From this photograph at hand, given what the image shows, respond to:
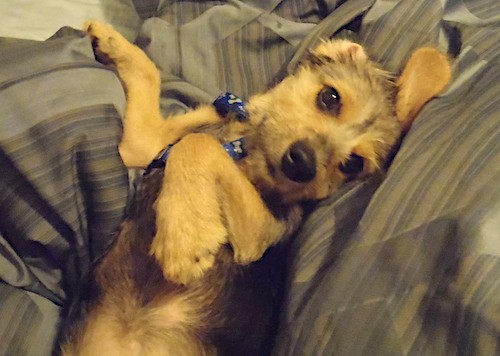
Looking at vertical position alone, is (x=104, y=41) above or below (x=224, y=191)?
above

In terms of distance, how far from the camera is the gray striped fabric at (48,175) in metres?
1.26

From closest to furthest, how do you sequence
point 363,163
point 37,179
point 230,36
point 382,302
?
point 382,302 → point 37,179 → point 363,163 → point 230,36

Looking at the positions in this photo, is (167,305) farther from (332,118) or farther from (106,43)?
(106,43)

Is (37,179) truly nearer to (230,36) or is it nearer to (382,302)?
(382,302)

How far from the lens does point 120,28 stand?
6.51ft

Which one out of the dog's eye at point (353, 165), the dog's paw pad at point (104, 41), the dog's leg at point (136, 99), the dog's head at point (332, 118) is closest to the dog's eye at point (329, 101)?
the dog's head at point (332, 118)

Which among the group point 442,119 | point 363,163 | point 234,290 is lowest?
point 234,290

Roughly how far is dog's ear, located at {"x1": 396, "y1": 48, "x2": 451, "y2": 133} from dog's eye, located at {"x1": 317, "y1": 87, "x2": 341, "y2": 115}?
0.19 m

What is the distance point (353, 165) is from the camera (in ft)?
5.22

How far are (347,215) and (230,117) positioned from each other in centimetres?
46

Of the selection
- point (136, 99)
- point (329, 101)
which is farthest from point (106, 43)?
point (329, 101)

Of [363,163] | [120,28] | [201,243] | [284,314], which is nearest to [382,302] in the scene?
[284,314]

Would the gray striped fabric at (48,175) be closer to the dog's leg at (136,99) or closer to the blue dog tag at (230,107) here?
the dog's leg at (136,99)

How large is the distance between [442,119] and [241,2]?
87 cm
